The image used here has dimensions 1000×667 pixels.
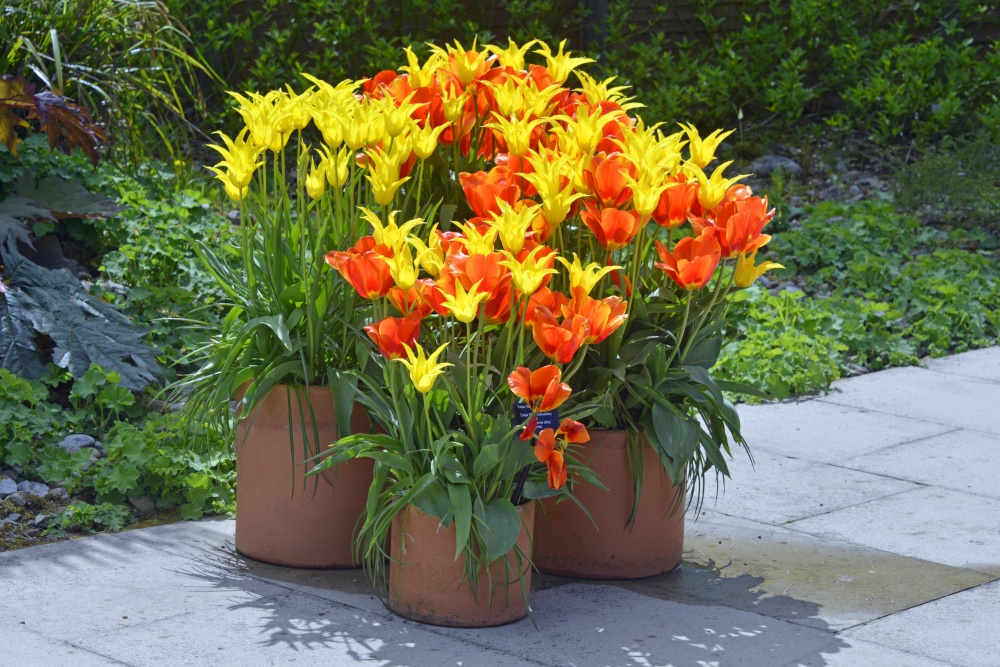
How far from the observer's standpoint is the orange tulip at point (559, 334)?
315 centimetres

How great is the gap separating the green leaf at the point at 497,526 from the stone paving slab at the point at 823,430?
2.18 m

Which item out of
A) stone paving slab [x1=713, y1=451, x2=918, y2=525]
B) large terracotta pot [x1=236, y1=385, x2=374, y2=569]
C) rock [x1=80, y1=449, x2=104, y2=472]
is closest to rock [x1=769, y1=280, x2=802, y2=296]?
stone paving slab [x1=713, y1=451, x2=918, y2=525]

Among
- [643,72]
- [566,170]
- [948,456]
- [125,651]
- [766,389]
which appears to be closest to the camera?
[125,651]

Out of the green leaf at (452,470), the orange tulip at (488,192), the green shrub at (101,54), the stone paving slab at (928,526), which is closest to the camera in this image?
the green leaf at (452,470)

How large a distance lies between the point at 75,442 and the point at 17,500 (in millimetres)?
483

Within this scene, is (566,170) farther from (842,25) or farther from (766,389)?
(842,25)

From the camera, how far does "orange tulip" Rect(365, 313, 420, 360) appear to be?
3.15 metres

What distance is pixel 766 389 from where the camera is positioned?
611 cm

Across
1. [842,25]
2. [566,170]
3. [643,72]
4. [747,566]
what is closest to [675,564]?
[747,566]

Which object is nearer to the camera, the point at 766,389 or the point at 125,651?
the point at 125,651

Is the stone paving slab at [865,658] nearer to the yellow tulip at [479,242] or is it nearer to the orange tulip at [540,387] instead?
the orange tulip at [540,387]

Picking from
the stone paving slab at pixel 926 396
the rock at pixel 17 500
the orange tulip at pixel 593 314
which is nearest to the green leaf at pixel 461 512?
the orange tulip at pixel 593 314

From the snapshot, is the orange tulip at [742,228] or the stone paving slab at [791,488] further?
the stone paving slab at [791,488]

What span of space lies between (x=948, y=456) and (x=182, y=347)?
3.23 metres
